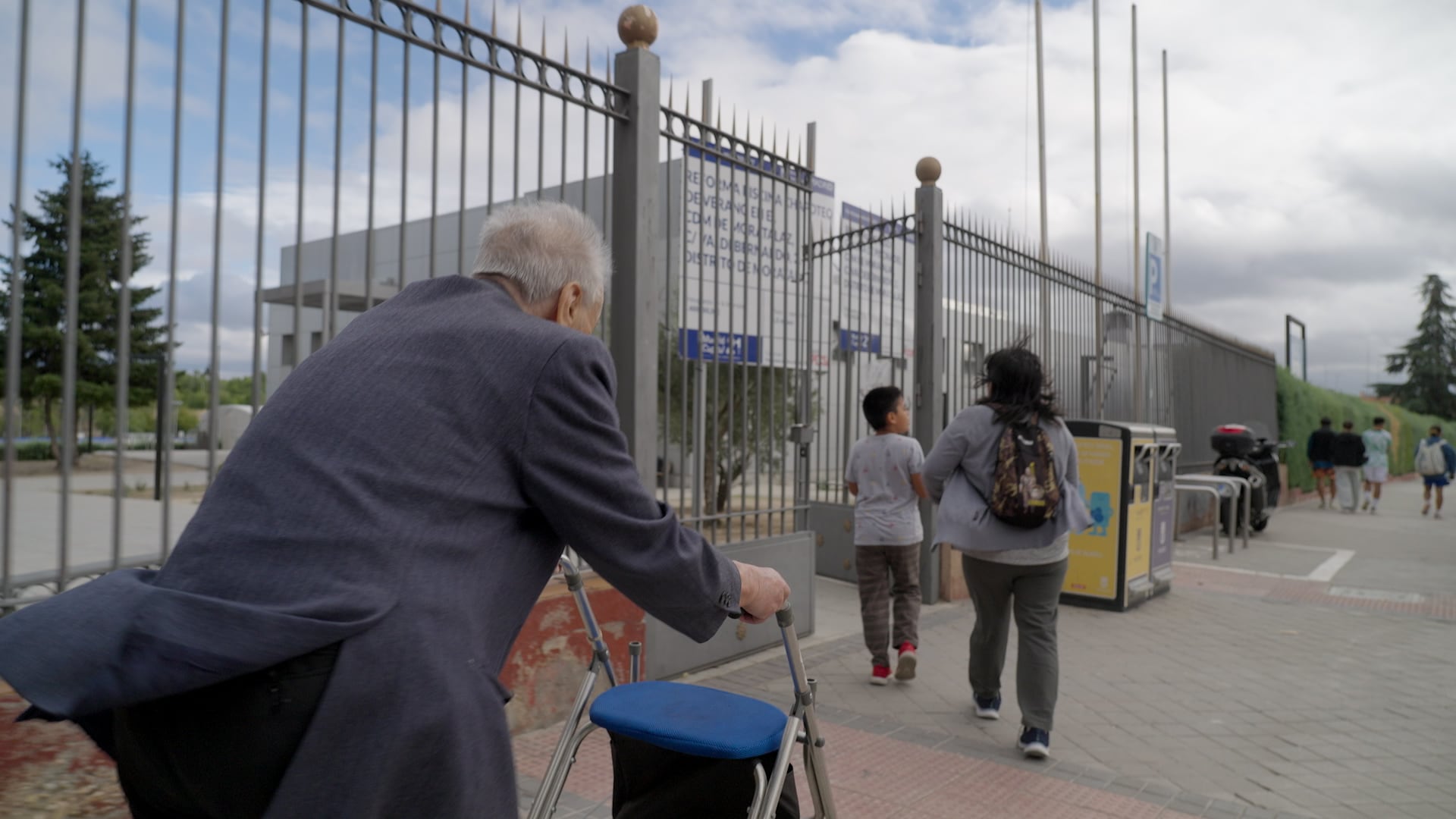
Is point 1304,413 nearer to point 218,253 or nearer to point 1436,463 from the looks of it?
point 1436,463

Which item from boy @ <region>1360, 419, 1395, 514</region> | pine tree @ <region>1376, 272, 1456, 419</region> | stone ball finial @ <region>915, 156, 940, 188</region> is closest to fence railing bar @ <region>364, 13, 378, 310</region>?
stone ball finial @ <region>915, 156, 940, 188</region>

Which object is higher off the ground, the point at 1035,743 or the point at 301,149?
the point at 301,149

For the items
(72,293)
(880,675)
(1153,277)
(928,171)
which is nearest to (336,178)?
(72,293)

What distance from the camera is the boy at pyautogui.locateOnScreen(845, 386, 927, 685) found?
5.42 m

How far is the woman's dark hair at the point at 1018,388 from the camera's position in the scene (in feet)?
14.9

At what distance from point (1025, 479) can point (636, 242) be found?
2.24 meters

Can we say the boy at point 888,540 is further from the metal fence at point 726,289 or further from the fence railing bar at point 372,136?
the fence railing bar at point 372,136

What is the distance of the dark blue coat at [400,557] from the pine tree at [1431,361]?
260 ft

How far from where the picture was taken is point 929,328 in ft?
25.8

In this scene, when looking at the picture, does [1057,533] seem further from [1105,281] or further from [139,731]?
[1105,281]

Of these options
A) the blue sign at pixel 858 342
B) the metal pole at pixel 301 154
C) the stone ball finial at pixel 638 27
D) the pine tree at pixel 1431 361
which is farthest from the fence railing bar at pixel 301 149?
the pine tree at pixel 1431 361

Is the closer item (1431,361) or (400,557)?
(400,557)

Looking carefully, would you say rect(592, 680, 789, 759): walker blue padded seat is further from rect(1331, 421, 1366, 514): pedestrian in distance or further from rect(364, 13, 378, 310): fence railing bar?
rect(1331, 421, 1366, 514): pedestrian in distance

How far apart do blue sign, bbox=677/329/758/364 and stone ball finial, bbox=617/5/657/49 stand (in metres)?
1.53
